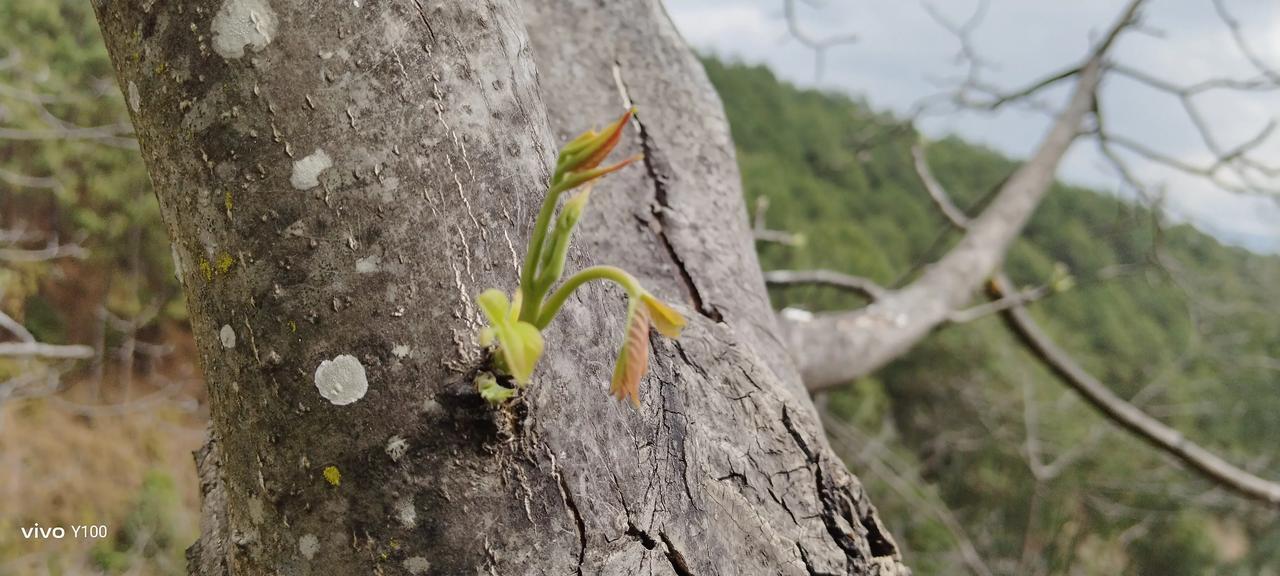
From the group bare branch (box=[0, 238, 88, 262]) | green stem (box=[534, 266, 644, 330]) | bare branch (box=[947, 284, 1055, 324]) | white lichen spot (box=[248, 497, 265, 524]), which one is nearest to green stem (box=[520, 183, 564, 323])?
green stem (box=[534, 266, 644, 330])

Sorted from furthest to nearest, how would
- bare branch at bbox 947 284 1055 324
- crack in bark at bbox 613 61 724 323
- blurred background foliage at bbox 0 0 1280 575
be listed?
blurred background foliage at bbox 0 0 1280 575 < bare branch at bbox 947 284 1055 324 < crack in bark at bbox 613 61 724 323

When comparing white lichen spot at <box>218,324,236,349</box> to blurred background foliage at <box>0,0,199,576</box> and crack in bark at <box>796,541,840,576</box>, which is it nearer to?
crack in bark at <box>796,541,840,576</box>

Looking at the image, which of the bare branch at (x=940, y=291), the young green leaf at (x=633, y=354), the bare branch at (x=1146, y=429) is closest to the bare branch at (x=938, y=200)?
the bare branch at (x=940, y=291)

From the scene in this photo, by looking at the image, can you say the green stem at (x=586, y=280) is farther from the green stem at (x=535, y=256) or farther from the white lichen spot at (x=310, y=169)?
the white lichen spot at (x=310, y=169)

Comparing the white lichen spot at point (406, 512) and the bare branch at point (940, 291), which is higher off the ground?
the bare branch at point (940, 291)

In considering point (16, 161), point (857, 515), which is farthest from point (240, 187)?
point (16, 161)

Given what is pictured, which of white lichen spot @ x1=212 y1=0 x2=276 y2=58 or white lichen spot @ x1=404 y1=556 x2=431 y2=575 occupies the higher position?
white lichen spot @ x1=212 y1=0 x2=276 y2=58

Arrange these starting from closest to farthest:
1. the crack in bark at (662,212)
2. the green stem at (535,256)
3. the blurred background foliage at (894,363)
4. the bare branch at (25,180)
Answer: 1. the green stem at (535,256)
2. the crack in bark at (662,212)
3. the bare branch at (25,180)
4. the blurred background foliage at (894,363)

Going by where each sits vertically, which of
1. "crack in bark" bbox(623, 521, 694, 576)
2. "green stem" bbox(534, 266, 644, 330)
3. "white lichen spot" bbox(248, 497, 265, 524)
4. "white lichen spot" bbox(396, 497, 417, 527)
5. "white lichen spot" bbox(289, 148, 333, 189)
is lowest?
"crack in bark" bbox(623, 521, 694, 576)
